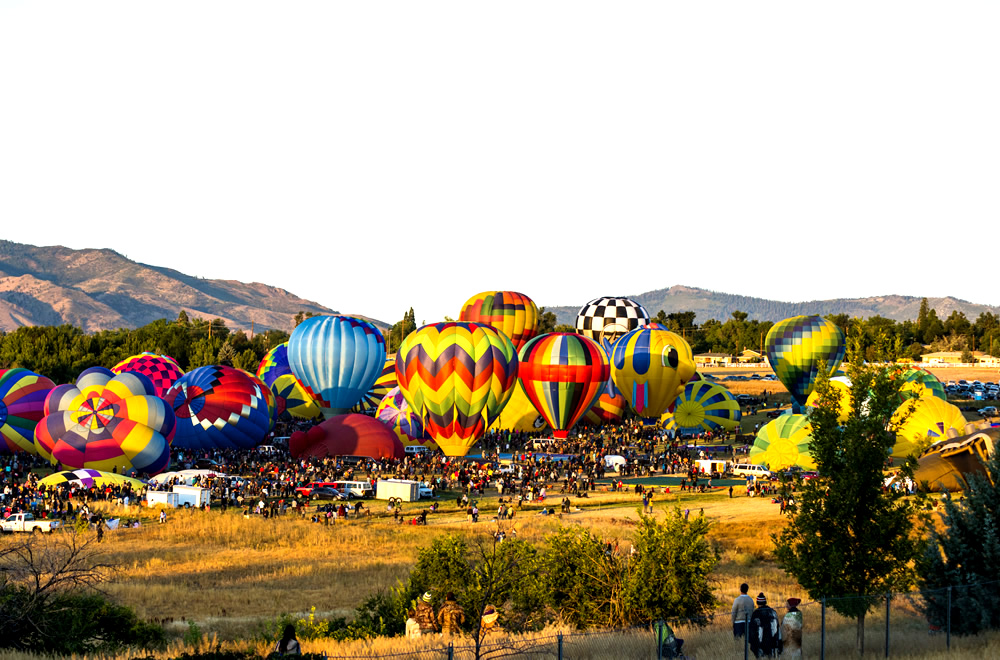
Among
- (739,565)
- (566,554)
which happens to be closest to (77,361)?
(739,565)

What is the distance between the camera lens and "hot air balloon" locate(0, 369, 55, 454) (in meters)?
51.3

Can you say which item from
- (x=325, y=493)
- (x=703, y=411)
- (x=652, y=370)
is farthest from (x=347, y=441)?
(x=703, y=411)

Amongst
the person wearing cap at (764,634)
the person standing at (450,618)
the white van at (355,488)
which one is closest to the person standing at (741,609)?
the person wearing cap at (764,634)

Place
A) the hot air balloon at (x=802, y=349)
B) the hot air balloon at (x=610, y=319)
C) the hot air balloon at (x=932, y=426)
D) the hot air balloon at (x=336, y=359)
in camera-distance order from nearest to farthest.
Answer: the hot air balloon at (x=932, y=426) → the hot air balloon at (x=336, y=359) → the hot air balloon at (x=802, y=349) → the hot air balloon at (x=610, y=319)

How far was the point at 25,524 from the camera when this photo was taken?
33375mm

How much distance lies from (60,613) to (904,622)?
14.9 meters

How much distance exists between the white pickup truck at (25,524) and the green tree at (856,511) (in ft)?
85.1

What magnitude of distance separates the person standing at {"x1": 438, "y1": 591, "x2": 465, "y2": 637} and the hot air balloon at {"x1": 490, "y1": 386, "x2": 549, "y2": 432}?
1725 inches

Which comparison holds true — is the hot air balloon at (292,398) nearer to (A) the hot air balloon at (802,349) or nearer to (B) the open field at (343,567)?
(B) the open field at (343,567)

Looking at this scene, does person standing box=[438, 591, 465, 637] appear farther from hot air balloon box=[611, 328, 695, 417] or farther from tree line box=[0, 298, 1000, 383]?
hot air balloon box=[611, 328, 695, 417]

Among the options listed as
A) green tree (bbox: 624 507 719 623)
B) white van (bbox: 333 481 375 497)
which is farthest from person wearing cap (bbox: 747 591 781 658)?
white van (bbox: 333 481 375 497)

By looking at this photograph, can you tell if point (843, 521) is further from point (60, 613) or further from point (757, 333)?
point (757, 333)

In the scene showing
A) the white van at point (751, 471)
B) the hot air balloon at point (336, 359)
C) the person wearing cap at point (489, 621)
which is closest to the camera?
the person wearing cap at point (489, 621)

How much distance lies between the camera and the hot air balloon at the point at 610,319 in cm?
8144
